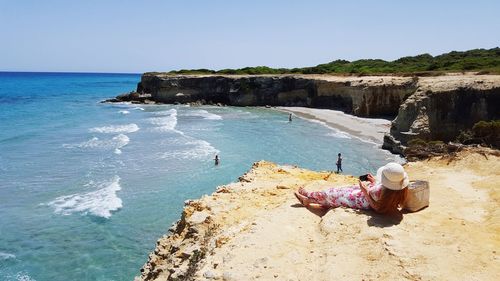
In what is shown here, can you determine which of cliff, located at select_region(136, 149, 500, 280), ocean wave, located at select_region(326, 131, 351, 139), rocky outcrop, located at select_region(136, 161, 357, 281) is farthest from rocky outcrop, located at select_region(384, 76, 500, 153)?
rocky outcrop, located at select_region(136, 161, 357, 281)

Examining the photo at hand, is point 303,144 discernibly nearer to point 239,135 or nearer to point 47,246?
point 239,135

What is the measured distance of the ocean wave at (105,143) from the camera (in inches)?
1407

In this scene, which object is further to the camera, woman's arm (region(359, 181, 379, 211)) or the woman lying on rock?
woman's arm (region(359, 181, 379, 211))

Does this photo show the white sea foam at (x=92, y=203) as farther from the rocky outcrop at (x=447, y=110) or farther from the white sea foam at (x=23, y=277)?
the rocky outcrop at (x=447, y=110)

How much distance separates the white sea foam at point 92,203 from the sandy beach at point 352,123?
2359 centimetres

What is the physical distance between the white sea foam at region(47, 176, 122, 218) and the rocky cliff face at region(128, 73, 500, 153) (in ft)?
67.8

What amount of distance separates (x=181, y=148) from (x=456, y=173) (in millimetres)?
27571

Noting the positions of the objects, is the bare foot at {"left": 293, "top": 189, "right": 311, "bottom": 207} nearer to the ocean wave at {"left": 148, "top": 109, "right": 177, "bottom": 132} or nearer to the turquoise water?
the turquoise water

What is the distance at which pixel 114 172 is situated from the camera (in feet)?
89.1

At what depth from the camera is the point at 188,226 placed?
8.31 metres

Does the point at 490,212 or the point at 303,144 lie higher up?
the point at 490,212

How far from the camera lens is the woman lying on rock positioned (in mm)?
6984

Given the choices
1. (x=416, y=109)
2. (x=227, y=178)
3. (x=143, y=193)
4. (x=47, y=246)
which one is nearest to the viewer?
(x=47, y=246)

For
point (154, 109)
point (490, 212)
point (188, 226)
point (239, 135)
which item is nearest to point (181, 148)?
point (239, 135)
